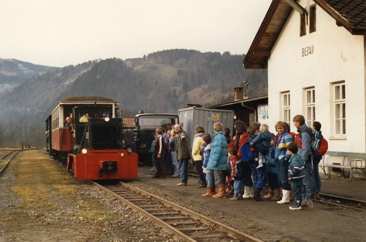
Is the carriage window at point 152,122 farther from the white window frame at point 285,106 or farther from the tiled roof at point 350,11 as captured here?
the tiled roof at point 350,11

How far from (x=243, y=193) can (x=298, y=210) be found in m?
2.55

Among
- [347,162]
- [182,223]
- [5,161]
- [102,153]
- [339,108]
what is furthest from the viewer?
[5,161]

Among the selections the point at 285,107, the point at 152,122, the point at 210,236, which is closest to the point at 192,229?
the point at 210,236

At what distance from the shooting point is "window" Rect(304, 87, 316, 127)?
21469mm

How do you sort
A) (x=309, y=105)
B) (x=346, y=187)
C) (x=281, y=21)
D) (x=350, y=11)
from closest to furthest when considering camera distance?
(x=346, y=187) → (x=350, y=11) → (x=309, y=105) → (x=281, y=21)

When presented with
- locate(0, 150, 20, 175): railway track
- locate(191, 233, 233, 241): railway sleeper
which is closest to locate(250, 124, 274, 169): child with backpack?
locate(191, 233, 233, 241): railway sleeper

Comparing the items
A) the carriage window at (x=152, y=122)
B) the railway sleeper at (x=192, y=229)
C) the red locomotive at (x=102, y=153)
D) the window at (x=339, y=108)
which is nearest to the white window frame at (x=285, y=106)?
the window at (x=339, y=108)

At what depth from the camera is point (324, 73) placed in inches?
801

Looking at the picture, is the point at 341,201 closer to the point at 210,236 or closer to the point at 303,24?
the point at 210,236

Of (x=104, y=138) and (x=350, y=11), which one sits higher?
(x=350, y=11)

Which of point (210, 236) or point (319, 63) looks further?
point (319, 63)

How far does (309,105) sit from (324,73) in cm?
170

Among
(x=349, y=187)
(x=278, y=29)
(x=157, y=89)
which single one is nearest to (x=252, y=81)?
(x=157, y=89)

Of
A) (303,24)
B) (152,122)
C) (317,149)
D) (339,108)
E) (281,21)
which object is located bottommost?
(317,149)
